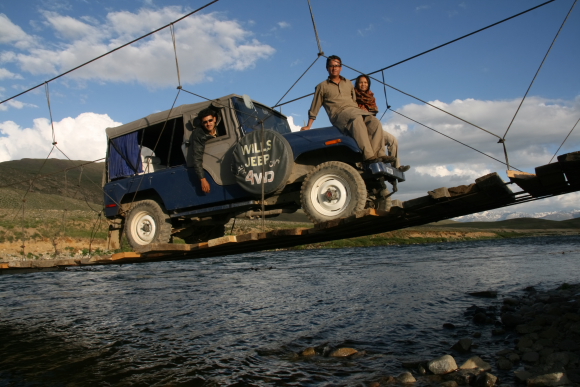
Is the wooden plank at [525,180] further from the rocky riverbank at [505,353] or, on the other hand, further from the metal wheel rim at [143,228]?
the metal wheel rim at [143,228]

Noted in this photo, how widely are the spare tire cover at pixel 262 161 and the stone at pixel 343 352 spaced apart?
2.93 metres

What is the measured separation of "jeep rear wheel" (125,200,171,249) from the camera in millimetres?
8586

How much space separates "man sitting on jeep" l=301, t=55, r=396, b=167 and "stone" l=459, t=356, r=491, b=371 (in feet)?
10.5

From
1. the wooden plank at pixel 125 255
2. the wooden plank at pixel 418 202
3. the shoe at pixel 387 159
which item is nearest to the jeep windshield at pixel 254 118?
the shoe at pixel 387 159

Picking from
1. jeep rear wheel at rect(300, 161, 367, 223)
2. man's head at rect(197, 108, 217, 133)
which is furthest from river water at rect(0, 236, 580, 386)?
man's head at rect(197, 108, 217, 133)

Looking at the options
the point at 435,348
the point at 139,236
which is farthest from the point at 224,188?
the point at 435,348

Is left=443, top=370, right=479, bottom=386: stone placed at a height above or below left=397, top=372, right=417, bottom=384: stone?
below

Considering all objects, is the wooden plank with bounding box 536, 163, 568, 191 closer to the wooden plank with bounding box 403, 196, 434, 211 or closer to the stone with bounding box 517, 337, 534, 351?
the wooden plank with bounding box 403, 196, 434, 211

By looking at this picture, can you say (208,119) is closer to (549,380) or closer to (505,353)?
(505,353)

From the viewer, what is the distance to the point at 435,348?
764 centimetres

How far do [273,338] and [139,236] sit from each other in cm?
344

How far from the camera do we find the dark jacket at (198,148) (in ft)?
25.6

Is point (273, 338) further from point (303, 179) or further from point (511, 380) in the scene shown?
point (511, 380)

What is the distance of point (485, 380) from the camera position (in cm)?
571
